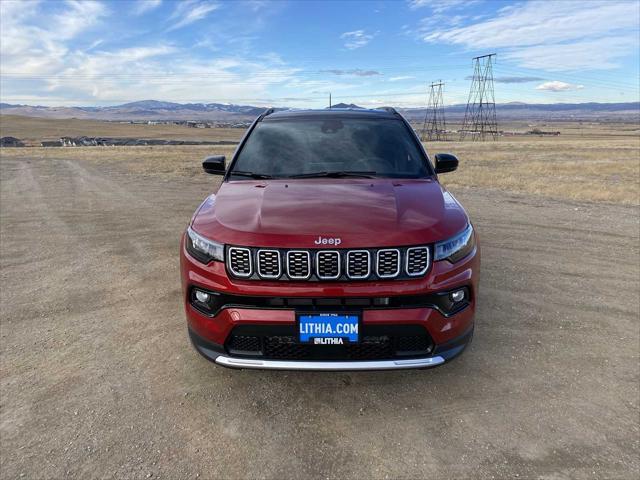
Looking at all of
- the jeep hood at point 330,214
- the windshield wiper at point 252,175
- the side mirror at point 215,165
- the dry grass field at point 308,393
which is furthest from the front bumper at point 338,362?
the side mirror at point 215,165

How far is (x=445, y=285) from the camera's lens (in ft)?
8.68

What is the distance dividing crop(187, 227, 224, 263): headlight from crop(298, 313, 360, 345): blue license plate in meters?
0.62

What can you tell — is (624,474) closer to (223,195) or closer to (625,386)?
(625,386)

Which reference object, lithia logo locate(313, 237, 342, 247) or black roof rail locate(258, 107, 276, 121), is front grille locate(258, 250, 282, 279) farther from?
black roof rail locate(258, 107, 276, 121)

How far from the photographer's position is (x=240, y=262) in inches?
104

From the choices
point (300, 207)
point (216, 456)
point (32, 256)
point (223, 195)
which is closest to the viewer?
point (216, 456)

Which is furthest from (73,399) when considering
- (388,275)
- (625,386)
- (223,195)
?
(625,386)

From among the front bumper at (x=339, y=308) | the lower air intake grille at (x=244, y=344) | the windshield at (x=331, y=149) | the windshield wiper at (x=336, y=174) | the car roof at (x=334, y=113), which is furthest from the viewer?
the car roof at (x=334, y=113)

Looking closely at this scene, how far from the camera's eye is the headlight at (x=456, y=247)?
2.70m

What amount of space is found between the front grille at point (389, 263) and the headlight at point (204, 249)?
931mm

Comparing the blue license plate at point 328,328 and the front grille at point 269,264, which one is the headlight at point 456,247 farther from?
the front grille at point 269,264

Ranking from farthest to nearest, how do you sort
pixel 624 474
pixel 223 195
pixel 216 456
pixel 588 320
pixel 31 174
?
pixel 31 174 < pixel 588 320 < pixel 223 195 < pixel 216 456 < pixel 624 474

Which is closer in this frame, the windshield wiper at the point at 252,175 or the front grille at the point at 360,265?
the front grille at the point at 360,265

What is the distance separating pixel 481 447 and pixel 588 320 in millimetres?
2253
